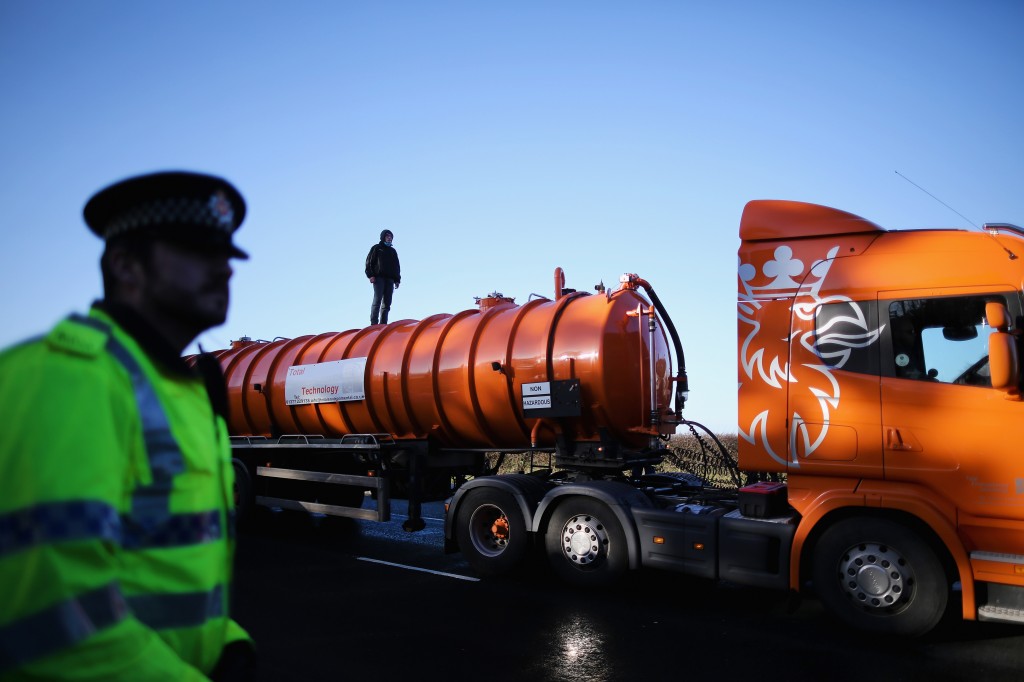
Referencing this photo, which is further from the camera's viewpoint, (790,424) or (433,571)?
(433,571)

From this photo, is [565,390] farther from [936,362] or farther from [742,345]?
[936,362]

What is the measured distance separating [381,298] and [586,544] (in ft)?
21.6

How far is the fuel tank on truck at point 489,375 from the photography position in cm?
759

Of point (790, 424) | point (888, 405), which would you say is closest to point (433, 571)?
point (790, 424)

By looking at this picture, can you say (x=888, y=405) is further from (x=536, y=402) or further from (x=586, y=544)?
(x=536, y=402)

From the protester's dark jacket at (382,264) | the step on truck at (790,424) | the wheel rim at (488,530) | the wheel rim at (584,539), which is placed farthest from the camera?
the protester's dark jacket at (382,264)

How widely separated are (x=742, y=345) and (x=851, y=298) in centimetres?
94

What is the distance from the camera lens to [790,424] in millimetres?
5941

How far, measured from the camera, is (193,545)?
4.62 feet

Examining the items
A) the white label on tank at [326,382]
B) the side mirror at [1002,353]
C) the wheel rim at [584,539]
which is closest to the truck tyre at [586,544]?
the wheel rim at [584,539]

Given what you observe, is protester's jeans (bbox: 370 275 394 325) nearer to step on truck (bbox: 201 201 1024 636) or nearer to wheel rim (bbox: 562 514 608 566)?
step on truck (bbox: 201 201 1024 636)

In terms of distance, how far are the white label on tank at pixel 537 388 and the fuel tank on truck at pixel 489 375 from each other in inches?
0.8

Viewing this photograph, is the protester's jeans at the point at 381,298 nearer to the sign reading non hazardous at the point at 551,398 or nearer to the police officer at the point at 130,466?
the sign reading non hazardous at the point at 551,398

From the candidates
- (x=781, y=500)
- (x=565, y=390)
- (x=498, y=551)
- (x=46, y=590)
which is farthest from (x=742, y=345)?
(x=46, y=590)
